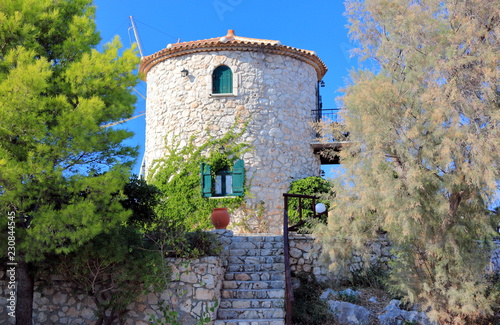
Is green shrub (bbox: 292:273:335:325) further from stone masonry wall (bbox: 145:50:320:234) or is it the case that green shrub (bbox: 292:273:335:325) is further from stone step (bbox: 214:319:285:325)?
stone masonry wall (bbox: 145:50:320:234)

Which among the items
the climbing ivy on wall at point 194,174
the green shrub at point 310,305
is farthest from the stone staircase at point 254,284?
the climbing ivy on wall at point 194,174

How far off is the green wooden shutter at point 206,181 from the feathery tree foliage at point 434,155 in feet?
20.0

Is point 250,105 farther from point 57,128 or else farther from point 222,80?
point 57,128

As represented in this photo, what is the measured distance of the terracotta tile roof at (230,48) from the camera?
1433cm

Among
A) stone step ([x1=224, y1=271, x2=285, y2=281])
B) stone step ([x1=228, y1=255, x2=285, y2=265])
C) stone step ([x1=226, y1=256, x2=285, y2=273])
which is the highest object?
stone step ([x1=228, y1=255, x2=285, y2=265])

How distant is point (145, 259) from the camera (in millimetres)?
7957

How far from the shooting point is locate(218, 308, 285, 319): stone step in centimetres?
816

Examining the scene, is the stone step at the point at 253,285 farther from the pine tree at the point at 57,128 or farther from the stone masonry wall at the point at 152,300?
the pine tree at the point at 57,128

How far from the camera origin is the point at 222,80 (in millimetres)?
14445

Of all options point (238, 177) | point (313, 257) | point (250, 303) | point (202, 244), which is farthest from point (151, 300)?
point (238, 177)

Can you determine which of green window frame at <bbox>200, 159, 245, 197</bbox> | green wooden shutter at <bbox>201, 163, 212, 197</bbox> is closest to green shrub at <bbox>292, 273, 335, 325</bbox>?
green window frame at <bbox>200, 159, 245, 197</bbox>

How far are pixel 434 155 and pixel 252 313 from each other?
4049mm

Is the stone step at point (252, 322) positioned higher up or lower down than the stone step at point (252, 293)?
lower down

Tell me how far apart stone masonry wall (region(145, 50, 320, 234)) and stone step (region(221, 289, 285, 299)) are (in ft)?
16.6
